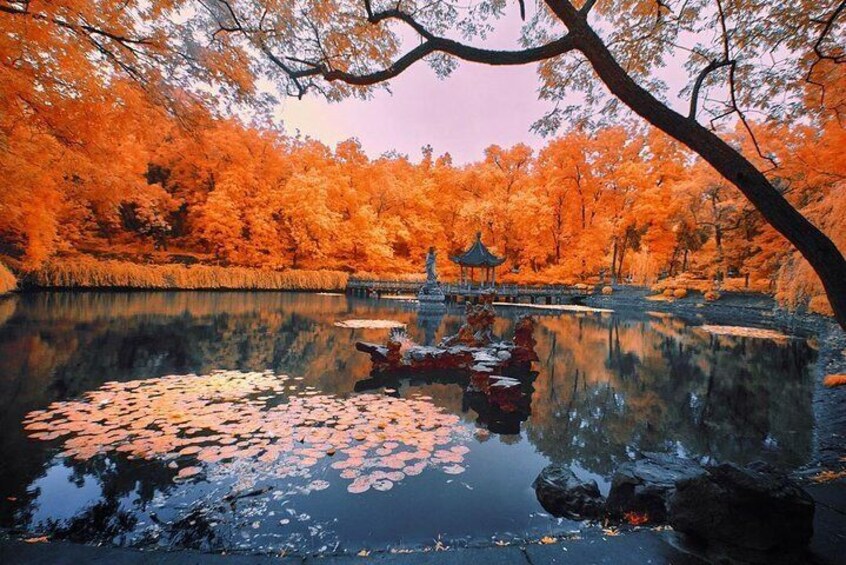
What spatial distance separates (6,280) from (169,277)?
7558mm

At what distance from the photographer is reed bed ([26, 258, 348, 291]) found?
19.2 meters

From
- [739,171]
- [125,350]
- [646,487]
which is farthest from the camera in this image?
[125,350]

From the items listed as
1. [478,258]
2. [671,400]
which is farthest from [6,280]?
[671,400]

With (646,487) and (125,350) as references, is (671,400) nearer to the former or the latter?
(646,487)

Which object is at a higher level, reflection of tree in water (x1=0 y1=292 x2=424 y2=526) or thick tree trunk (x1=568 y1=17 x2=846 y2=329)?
thick tree trunk (x1=568 y1=17 x2=846 y2=329)

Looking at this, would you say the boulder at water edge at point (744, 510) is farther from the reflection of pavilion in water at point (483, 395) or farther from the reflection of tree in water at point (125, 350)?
the reflection of tree in water at point (125, 350)

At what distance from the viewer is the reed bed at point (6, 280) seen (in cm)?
1546

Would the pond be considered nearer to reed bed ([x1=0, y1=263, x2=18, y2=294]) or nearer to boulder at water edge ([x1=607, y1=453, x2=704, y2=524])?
boulder at water edge ([x1=607, y1=453, x2=704, y2=524])

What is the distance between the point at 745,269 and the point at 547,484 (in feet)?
86.7

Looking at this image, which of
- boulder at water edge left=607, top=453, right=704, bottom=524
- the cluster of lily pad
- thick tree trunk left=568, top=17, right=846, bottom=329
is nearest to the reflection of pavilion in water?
the cluster of lily pad

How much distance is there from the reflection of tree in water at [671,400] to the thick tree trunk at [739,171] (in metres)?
2.93

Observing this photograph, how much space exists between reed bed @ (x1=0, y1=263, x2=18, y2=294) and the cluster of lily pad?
15.2 metres

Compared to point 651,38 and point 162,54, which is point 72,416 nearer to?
point 162,54

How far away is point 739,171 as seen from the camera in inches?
115
